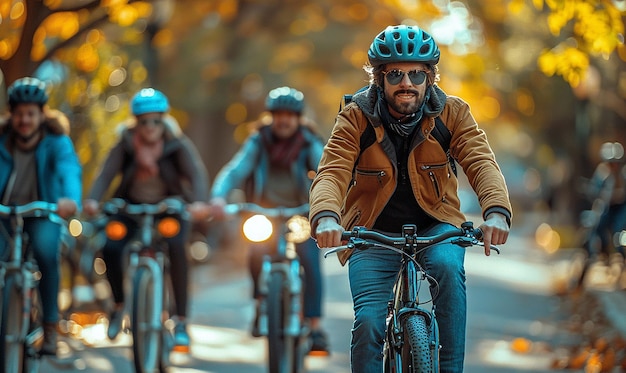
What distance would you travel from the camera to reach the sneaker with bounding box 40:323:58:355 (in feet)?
30.0

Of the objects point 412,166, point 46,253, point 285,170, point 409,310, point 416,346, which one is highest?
point 285,170

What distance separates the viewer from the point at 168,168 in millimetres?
10219

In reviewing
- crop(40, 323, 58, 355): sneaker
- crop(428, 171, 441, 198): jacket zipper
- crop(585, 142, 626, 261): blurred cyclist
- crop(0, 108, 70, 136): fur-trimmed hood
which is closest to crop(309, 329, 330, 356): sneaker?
crop(40, 323, 58, 355): sneaker

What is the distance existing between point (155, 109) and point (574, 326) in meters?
6.84

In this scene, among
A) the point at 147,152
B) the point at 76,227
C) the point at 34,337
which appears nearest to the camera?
the point at 34,337

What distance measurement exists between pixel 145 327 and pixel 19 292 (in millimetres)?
1003

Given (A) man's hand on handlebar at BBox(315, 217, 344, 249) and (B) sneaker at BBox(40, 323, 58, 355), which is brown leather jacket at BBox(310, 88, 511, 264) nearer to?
(A) man's hand on handlebar at BBox(315, 217, 344, 249)

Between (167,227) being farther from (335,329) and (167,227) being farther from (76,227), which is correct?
(76,227)

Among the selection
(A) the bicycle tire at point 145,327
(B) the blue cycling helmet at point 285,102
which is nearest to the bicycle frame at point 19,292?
(A) the bicycle tire at point 145,327

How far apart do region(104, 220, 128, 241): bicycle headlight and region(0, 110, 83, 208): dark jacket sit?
766 mm

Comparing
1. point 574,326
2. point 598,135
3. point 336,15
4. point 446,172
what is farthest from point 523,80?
point 446,172

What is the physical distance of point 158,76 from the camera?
23391 millimetres

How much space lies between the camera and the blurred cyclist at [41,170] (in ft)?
29.8

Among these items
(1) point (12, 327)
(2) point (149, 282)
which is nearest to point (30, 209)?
(1) point (12, 327)
